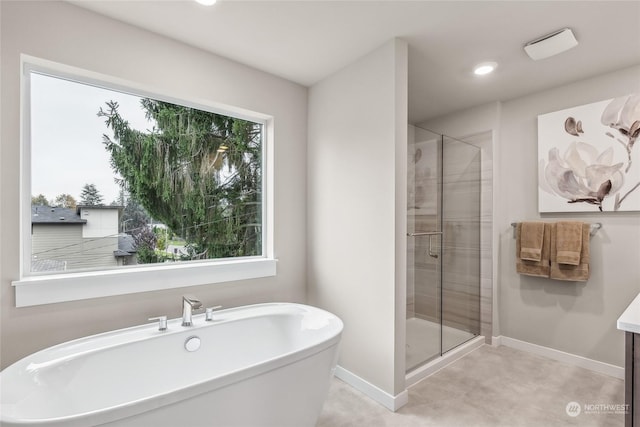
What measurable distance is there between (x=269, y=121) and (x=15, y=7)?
1.59 m

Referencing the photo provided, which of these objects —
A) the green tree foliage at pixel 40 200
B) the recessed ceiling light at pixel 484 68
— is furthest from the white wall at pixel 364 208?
the green tree foliage at pixel 40 200

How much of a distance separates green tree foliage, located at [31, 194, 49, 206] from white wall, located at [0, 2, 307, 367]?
14 cm

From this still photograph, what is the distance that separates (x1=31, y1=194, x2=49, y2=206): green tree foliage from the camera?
69.5 inches

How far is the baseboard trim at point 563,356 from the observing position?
248 cm

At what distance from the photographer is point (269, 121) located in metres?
2.68

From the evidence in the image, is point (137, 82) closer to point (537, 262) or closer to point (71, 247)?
point (71, 247)

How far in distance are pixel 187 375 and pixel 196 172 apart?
4.59 ft

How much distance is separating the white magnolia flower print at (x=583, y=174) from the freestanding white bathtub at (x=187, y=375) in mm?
2353

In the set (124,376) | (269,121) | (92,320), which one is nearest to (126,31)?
(269,121)

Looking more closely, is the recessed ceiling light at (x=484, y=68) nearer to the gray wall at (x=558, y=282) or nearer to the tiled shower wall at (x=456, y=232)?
the tiled shower wall at (x=456, y=232)

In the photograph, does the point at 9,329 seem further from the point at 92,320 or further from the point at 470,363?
the point at 470,363

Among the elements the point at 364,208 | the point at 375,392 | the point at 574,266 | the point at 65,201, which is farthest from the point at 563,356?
the point at 65,201

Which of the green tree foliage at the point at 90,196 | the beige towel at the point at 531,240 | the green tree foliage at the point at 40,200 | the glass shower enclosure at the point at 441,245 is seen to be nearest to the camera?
the green tree foliage at the point at 40,200

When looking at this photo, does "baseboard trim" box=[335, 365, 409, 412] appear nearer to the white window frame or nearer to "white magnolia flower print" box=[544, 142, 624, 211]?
the white window frame
